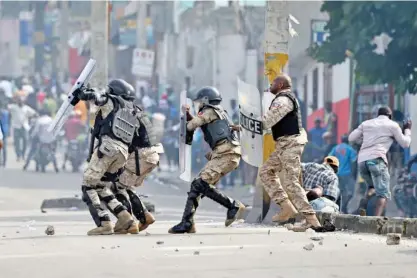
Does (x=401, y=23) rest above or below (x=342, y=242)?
above

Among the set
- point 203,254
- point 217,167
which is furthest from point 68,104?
point 203,254

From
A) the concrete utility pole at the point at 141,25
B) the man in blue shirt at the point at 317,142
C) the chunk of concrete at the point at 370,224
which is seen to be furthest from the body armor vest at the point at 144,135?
the concrete utility pole at the point at 141,25

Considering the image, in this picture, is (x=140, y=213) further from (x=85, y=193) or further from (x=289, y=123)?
(x=289, y=123)

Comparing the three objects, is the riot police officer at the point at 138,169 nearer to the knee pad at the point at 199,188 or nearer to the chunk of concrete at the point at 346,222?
the knee pad at the point at 199,188

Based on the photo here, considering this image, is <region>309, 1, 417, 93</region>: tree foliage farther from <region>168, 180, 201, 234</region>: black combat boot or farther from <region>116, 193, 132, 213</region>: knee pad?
<region>116, 193, 132, 213</region>: knee pad

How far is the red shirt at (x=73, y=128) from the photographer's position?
36844 millimetres

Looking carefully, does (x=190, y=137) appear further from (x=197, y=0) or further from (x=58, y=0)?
(x=58, y=0)

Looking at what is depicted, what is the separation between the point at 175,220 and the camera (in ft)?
63.4

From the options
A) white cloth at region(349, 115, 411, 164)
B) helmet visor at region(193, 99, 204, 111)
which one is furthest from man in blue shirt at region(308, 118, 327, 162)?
helmet visor at region(193, 99, 204, 111)

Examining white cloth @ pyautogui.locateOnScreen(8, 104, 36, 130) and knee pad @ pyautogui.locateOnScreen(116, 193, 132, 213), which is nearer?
knee pad @ pyautogui.locateOnScreen(116, 193, 132, 213)

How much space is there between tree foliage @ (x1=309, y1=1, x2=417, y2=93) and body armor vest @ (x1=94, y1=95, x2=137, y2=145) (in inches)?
363

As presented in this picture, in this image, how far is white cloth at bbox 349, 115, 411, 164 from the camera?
18.0m

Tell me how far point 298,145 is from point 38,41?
7478cm

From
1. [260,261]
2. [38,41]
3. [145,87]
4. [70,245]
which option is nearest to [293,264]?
[260,261]
